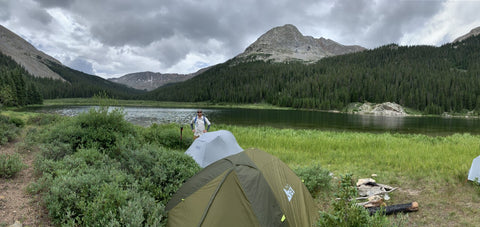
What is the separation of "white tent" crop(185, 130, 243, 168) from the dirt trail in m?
5.51

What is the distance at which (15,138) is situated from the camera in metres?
9.59

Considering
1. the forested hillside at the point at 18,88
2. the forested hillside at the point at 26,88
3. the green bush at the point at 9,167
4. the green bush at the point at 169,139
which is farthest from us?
the forested hillside at the point at 18,88

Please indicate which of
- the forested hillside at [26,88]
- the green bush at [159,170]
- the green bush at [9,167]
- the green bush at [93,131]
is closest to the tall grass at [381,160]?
the green bush at [159,170]

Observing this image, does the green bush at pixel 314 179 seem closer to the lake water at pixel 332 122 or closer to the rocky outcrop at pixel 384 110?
the lake water at pixel 332 122

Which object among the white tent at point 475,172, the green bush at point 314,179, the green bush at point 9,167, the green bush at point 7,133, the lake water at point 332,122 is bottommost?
the lake water at point 332,122

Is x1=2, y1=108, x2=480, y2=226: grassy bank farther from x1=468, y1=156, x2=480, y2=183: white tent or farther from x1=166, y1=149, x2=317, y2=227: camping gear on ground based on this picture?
x1=166, y1=149, x2=317, y2=227: camping gear on ground

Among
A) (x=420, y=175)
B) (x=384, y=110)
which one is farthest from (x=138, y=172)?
(x=384, y=110)

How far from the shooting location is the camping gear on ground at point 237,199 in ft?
14.7

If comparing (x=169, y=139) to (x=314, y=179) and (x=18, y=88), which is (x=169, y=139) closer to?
(x=314, y=179)

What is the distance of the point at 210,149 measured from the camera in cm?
995

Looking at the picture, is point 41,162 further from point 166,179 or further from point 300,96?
point 300,96

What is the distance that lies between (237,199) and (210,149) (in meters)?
5.47

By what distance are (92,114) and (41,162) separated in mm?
3124

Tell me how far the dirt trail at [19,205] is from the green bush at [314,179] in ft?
23.4
